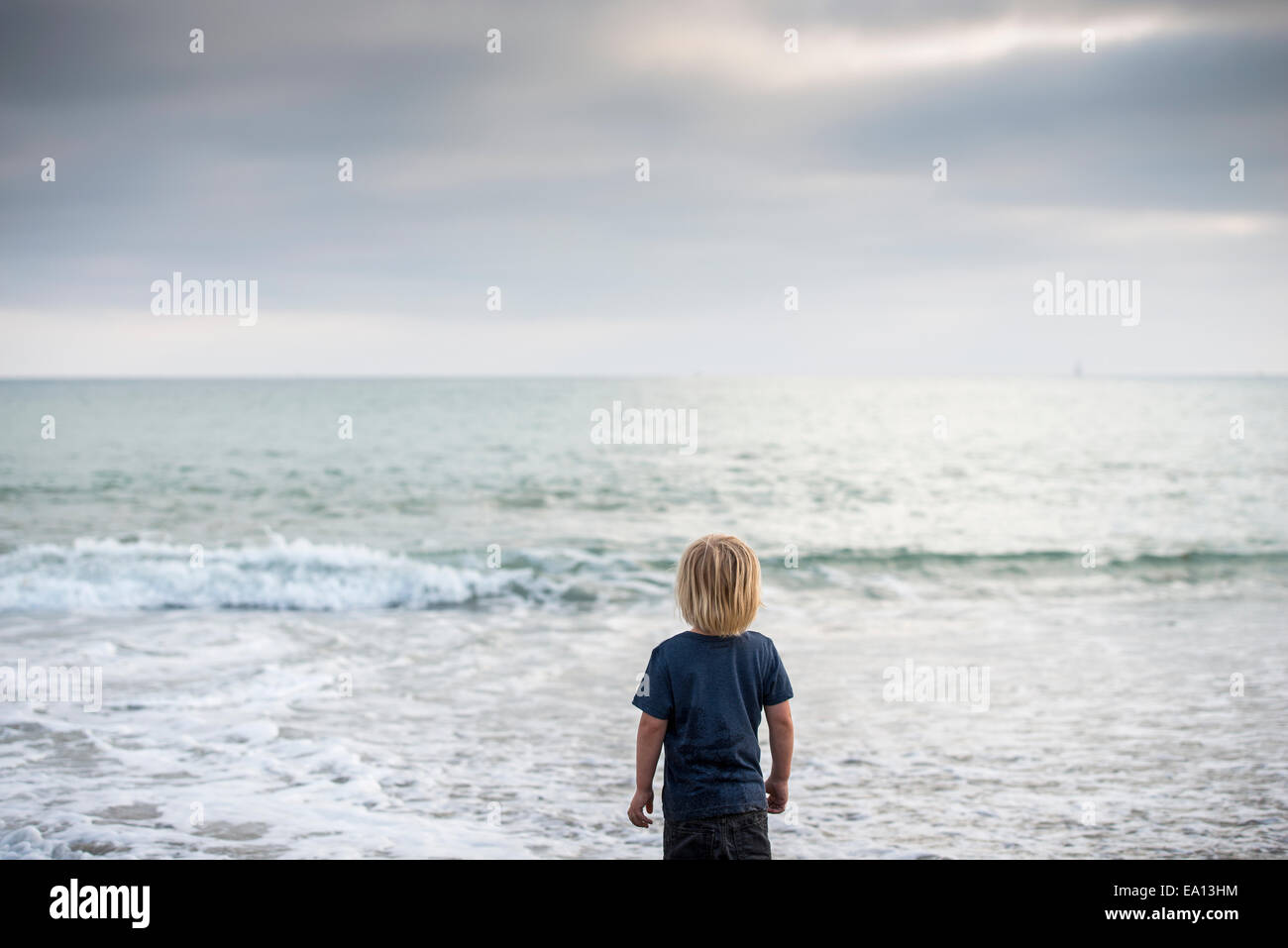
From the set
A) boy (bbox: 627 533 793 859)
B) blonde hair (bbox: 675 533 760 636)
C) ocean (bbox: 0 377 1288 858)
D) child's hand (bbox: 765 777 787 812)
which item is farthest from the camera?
ocean (bbox: 0 377 1288 858)

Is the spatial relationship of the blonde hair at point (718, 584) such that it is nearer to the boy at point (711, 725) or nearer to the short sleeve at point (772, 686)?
the boy at point (711, 725)

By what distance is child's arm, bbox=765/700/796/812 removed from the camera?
11.1 ft

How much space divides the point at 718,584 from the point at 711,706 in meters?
0.46

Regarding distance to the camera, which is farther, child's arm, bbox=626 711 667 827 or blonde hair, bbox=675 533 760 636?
child's arm, bbox=626 711 667 827

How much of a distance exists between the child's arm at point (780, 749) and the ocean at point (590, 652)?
7.15 ft

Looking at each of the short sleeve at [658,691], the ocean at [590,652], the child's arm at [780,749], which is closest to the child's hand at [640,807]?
the short sleeve at [658,691]

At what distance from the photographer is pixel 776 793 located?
11.6ft

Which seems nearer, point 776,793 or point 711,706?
point 711,706

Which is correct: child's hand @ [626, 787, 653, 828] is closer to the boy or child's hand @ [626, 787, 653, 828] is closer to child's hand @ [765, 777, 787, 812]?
the boy

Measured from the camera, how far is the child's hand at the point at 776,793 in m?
3.51

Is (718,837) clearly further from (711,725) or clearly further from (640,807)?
(711,725)

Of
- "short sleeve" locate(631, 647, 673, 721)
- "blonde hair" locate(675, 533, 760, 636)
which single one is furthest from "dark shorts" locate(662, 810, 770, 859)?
"blonde hair" locate(675, 533, 760, 636)

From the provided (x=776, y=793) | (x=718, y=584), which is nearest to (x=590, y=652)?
(x=776, y=793)
